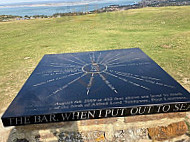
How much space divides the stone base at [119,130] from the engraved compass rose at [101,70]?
0.85 meters

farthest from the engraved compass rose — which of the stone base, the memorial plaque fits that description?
the stone base

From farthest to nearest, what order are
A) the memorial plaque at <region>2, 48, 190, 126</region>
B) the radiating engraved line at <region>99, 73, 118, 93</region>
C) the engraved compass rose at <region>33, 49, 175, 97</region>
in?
1. the engraved compass rose at <region>33, 49, 175, 97</region>
2. the radiating engraved line at <region>99, 73, 118, 93</region>
3. the memorial plaque at <region>2, 48, 190, 126</region>

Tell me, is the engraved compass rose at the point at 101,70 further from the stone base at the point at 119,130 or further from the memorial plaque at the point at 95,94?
the stone base at the point at 119,130

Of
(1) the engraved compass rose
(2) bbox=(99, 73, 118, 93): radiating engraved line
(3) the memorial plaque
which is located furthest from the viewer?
(1) the engraved compass rose

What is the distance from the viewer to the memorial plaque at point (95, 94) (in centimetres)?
310

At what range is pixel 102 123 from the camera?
4.00 meters

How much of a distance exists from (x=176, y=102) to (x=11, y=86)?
20.6 feet

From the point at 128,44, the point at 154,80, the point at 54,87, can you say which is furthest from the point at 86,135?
the point at 128,44

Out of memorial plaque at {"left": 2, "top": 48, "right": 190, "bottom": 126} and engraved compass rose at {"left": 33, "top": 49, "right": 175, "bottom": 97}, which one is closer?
memorial plaque at {"left": 2, "top": 48, "right": 190, "bottom": 126}

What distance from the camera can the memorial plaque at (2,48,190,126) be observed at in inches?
122

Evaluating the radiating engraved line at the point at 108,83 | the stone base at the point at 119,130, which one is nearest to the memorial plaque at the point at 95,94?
the radiating engraved line at the point at 108,83

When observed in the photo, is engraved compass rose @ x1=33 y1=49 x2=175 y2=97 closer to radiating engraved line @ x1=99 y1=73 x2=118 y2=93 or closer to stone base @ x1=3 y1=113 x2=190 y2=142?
radiating engraved line @ x1=99 y1=73 x2=118 y2=93

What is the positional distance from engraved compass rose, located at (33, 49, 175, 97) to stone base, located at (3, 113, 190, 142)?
0.85m

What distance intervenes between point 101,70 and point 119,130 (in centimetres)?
163
